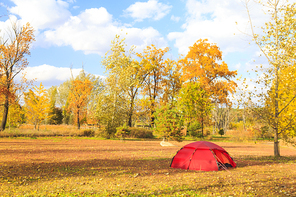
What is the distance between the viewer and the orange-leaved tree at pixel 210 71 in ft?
122

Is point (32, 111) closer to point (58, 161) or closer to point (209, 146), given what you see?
point (58, 161)

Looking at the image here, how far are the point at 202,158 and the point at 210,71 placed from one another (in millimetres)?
28106

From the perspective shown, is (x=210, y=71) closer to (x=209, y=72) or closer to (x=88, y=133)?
(x=209, y=72)

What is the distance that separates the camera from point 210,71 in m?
37.3

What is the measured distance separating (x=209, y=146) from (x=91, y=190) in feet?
20.7

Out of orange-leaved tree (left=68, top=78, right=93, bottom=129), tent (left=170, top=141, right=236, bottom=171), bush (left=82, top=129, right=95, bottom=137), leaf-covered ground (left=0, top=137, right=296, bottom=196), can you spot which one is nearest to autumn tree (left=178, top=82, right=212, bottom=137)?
bush (left=82, top=129, right=95, bottom=137)

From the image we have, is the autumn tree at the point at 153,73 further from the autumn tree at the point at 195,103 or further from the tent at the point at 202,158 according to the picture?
the tent at the point at 202,158

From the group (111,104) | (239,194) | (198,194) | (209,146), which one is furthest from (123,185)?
(111,104)

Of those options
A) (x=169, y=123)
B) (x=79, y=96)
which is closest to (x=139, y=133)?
(x=169, y=123)

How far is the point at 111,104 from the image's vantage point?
2661 cm

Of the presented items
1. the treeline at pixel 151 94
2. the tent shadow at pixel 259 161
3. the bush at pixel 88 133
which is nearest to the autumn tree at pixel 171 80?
the treeline at pixel 151 94

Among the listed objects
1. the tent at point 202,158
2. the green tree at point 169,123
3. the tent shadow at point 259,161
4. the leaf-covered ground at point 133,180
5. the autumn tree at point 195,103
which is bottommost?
the tent shadow at point 259,161

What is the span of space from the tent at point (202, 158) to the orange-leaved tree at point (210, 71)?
26.2m

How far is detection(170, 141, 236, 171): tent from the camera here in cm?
1107
